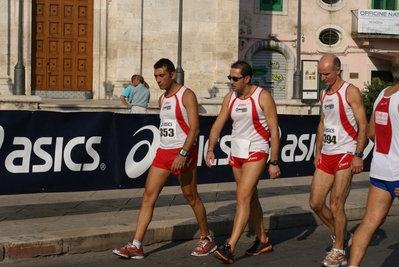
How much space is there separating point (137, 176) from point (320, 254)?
3695mm

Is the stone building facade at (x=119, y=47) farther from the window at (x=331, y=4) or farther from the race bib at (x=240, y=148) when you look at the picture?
the race bib at (x=240, y=148)

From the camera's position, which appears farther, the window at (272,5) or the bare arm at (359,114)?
the window at (272,5)

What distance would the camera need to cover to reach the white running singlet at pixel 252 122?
334 inches

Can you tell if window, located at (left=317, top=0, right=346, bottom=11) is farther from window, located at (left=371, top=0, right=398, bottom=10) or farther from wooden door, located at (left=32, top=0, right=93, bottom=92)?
wooden door, located at (left=32, top=0, right=93, bottom=92)

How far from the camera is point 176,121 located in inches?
340

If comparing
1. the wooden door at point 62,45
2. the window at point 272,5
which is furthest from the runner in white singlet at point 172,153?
the window at point 272,5

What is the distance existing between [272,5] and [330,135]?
97.4 ft

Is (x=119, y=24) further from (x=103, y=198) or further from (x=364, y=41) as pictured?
(x=103, y=198)

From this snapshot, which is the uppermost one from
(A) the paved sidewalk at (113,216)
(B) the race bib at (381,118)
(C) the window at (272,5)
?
(C) the window at (272,5)

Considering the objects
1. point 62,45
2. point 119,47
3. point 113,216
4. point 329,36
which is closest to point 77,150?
point 113,216

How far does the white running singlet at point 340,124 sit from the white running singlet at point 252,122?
2.00 ft

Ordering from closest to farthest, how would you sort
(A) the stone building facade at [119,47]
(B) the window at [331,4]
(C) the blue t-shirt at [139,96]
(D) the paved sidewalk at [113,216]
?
(D) the paved sidewalk at [113,216]
(C) the blue t-shirt at [139,96]
(A) the stone building facade at [119,47]
(B) the window at [331,4]

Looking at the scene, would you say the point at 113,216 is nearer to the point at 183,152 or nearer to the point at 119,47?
the point at 183,152

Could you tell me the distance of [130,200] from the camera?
12.1 meters
